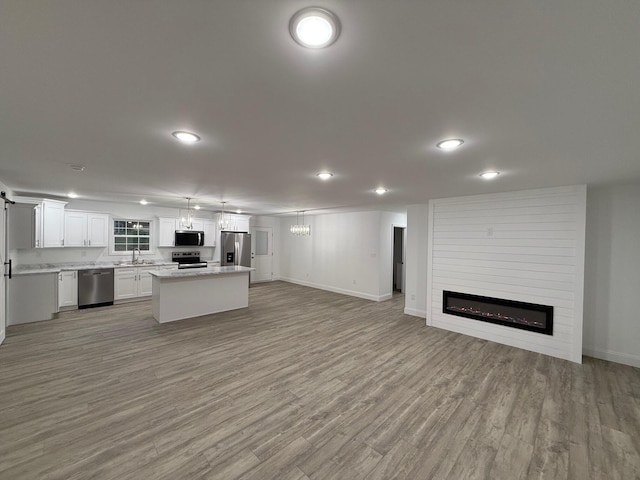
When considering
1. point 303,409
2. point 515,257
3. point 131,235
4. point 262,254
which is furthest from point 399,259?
point 131,235

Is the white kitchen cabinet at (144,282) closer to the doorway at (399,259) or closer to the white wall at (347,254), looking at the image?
the white wall at (347,254)

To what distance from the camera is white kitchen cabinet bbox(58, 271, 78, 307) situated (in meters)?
5.61

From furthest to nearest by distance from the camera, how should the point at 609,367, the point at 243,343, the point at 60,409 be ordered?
the point at 243,343 < the point at 609,367 < the point at 60,409

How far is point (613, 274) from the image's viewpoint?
382 cm

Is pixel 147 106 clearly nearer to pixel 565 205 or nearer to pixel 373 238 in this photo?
pixel 565 205

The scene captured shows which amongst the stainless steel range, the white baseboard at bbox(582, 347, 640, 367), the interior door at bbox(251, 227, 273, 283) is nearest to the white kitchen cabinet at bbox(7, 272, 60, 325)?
the stainless steel range

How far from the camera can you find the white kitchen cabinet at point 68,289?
221 inches

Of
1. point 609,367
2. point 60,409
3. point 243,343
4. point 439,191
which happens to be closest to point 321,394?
point 243,343

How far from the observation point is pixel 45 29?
3.36ft

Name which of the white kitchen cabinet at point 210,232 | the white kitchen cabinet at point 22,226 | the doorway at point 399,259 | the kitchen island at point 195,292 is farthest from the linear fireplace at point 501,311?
the white kitchen cabinet at point 22,226

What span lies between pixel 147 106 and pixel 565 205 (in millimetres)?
5339

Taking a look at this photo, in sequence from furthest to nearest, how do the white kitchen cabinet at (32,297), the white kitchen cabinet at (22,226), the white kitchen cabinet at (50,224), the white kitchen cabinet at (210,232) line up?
the white kitchen cabinet at (210,232) → the white kitchen cabinet at (50,224) → the white kitchen cabinet at (22,226) → the white kitchen cabinet at (32,297)

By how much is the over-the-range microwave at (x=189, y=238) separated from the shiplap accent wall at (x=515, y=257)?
6654 mm

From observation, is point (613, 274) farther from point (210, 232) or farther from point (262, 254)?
point (210, 232)
